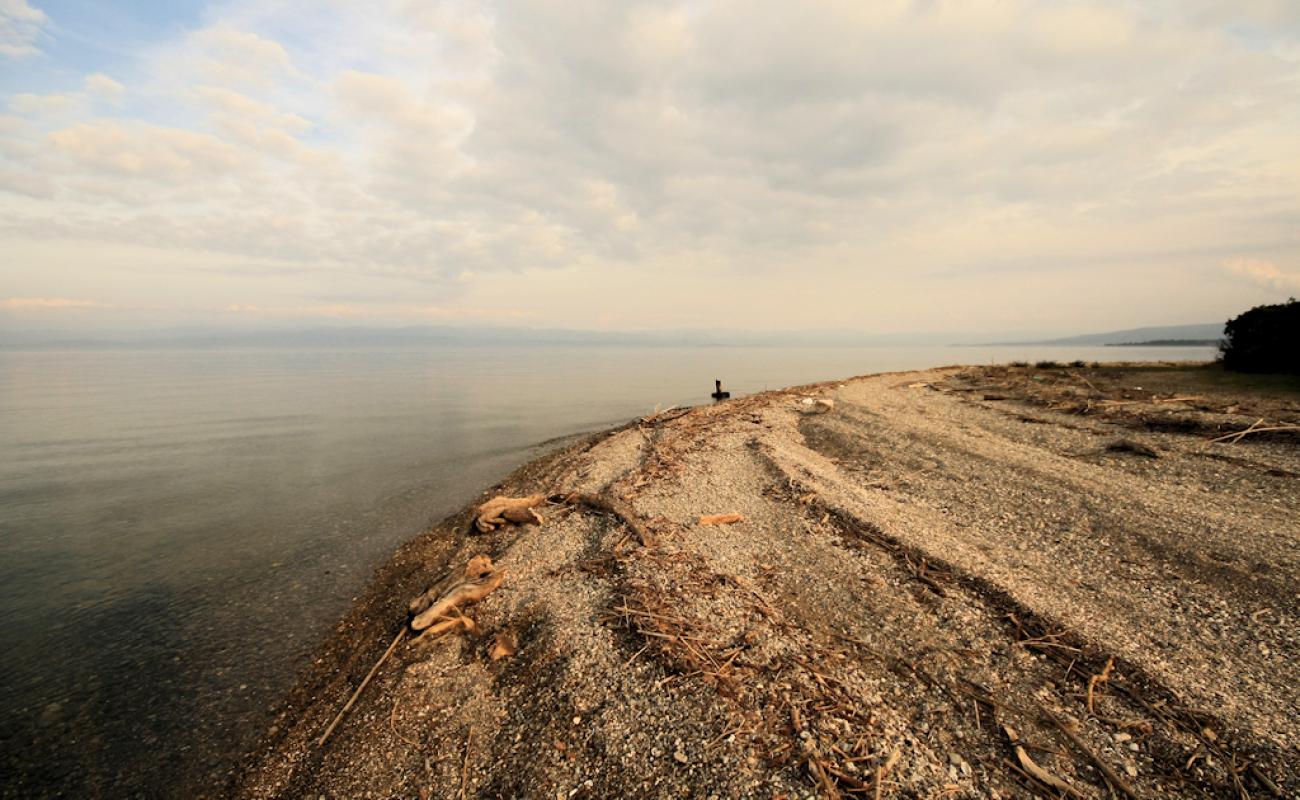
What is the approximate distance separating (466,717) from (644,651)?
204 cm

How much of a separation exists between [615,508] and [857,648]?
18.4ft

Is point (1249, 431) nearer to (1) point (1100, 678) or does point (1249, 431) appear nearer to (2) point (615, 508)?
(1) point (1100, 678)

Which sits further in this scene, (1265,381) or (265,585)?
(1265,381)

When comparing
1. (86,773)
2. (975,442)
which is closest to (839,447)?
(975,442)

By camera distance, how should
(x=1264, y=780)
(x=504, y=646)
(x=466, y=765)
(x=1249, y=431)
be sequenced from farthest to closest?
(x=1249, y=431) → (x=504, y=646) → (x=466, y=765) → (x=1264, y=780)

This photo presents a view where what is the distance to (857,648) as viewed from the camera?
5.66 metres

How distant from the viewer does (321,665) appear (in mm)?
7625

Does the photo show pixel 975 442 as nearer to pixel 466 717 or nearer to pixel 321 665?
pixel 466 717

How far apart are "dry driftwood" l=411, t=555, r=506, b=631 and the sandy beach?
13.3 inches

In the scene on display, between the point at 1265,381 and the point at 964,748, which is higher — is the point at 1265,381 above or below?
above

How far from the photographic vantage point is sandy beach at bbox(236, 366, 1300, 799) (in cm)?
422

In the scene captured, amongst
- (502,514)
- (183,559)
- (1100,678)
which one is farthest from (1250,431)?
(183,559)

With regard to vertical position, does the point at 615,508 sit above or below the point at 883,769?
above

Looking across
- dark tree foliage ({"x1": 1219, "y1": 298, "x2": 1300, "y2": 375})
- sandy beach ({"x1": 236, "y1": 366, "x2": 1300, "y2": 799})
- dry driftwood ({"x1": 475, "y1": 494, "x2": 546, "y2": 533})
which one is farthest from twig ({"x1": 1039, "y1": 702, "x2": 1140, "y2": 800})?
dark tree foliage ({"x1": 1219, "y1": 298, "x2": 1300, "y2": 375})
